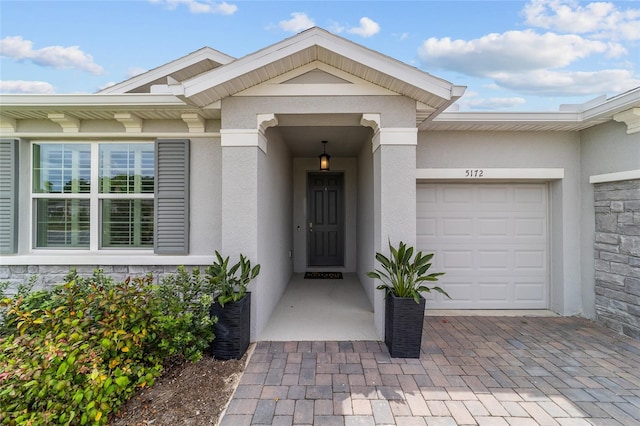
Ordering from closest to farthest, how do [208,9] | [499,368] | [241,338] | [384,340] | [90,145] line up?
[499,368] → [241,338] → [384,340] → [90,145] → [208,9]

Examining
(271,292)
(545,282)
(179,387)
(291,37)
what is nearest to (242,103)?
(291,37)

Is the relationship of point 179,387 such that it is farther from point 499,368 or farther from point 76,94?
point 76,94

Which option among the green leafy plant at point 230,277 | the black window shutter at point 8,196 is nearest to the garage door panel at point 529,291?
the green leafy plant at point 230,277

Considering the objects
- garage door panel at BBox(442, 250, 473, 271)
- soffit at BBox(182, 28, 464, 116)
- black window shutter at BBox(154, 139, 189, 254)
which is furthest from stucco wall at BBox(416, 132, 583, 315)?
black window shutter at BBox(154, 139, 189, 254)

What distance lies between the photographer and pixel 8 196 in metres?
3.74

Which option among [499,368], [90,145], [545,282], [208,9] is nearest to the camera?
[499,368]

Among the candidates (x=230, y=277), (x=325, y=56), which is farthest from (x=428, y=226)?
(x=230, y=277)

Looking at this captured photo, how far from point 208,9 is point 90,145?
332cm

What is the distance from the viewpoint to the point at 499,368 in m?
2.77

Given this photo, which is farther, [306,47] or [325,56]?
[325,56]

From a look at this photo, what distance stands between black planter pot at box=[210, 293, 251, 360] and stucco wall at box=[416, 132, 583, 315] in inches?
127

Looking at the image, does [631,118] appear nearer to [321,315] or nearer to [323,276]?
[321,315]

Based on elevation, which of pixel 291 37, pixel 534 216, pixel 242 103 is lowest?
pixel 534 216

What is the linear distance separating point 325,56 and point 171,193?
256 centimetres
